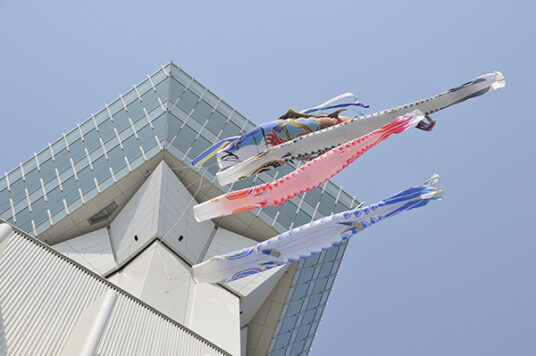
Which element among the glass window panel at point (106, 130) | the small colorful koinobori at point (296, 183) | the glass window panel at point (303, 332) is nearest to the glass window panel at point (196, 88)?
the glass window panel at point (106, 130)

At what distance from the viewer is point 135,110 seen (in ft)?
136

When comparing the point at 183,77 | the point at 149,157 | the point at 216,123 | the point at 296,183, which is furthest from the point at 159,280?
the point at 183,77

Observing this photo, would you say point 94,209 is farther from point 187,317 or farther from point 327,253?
point 327,253

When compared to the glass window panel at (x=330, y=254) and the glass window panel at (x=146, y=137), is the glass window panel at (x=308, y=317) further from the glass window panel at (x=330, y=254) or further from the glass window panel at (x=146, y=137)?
the glass window panel at (x=146, y=137)

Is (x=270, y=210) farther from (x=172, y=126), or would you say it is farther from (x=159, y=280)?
(x=159, y=280)

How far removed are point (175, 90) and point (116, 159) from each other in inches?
257

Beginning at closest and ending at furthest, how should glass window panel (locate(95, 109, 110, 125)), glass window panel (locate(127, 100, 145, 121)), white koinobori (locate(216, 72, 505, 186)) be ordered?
white koinobori (locate(216, 72, 505, 186)) → glass window panel (locate(127, 100, 145, 121)) → glass window panel (locate(95, 109, 110, 125))

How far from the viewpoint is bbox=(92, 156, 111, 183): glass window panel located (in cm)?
3831

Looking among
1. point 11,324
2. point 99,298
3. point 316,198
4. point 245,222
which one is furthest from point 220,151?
point 316,198

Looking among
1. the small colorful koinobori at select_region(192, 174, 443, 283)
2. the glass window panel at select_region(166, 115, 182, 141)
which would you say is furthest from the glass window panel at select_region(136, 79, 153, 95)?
the small colorful koinobori at select_region(192, 174, 443, 283)

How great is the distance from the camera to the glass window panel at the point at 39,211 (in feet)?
125

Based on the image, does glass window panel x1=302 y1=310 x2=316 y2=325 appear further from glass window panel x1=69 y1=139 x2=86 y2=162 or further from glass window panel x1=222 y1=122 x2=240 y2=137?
glass window panel x1=69 y1=139 x2=86 y2=162

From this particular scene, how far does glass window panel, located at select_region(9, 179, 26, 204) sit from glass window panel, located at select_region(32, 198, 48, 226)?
1659 millimetres

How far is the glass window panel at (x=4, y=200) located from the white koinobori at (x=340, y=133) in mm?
21636
